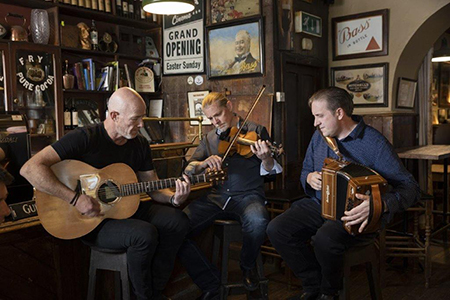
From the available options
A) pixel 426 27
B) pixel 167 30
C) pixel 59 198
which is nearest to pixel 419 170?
pixel 426 27

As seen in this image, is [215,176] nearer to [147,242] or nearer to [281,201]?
[147,242]

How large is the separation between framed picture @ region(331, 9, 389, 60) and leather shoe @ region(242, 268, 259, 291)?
2.81 m

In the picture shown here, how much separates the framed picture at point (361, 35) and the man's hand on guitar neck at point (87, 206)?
3.35m

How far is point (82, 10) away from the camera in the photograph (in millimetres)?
4434

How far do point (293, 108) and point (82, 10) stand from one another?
239 cm

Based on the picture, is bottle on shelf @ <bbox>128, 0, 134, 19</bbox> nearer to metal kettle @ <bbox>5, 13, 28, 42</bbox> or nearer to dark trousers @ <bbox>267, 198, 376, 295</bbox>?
metal kettle @ <bbox>5, 13, 28, 42</bbox>

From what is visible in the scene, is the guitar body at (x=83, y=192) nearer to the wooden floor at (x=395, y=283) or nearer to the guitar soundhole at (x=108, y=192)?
the guitar soundhole at (x=108, y=192)

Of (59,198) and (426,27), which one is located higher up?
(426,27)

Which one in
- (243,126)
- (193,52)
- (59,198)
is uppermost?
(193,52)

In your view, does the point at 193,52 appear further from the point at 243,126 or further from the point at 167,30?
the point at 243,126

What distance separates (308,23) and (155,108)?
2065 mm

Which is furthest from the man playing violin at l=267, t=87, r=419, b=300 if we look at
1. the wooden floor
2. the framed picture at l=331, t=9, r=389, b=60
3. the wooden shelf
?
the wooden shelf

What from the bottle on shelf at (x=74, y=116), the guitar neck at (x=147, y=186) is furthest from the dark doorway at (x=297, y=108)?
the bottle on shelf at (x=74, y=116)

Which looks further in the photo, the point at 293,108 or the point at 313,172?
the point at 293,108
